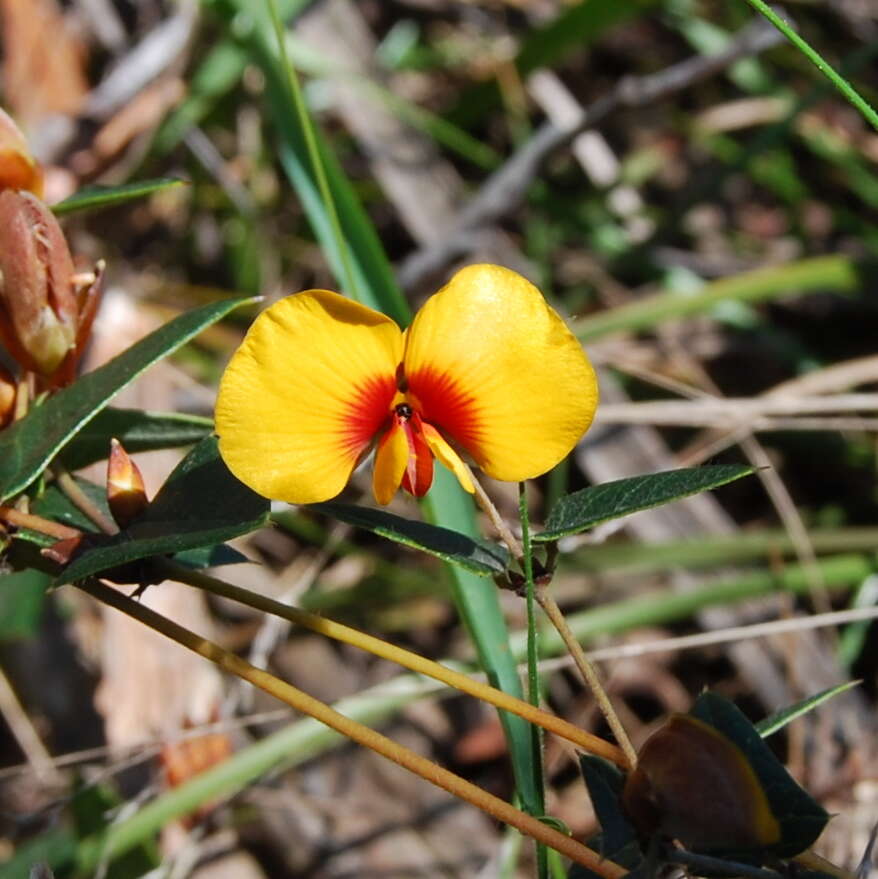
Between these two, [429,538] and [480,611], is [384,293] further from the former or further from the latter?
[429,538]

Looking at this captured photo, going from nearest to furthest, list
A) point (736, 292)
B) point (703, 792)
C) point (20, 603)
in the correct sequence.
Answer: point (703, 792), point (20, 603), point (736, 292)

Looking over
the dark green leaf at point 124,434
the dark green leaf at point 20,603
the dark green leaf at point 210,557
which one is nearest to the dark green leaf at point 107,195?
the dark green leaf at point 124,434

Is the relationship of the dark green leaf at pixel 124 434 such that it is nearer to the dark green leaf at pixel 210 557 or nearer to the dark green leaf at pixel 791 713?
the dark green leaf at pixel 210 557

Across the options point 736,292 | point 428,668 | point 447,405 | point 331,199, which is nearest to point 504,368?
point 447,405

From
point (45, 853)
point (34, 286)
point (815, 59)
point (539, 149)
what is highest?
point (539, 149)

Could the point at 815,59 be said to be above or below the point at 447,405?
above

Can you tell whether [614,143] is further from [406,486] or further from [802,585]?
[406,486]

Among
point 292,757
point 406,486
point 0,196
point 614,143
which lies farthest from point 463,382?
point 614,143
